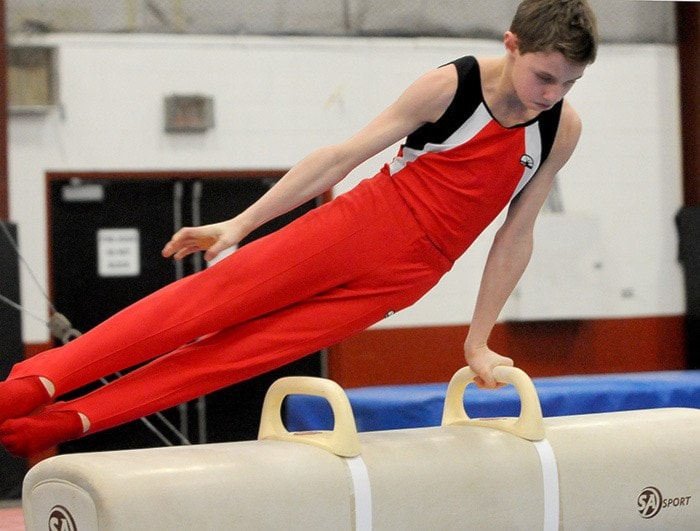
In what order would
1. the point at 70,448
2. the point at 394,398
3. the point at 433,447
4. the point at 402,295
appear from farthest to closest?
the point at 70,448
the point at 394,398
the point at 402,295
the point at 433,447

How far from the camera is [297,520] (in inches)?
99.7

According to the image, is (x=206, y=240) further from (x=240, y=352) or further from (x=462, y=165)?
(x=462, y=165)

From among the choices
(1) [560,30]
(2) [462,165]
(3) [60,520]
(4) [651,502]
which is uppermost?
(1) [560,30]

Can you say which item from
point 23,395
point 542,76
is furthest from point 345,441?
point 542,76

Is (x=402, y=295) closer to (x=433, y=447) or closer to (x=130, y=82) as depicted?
(x=433, y=447)

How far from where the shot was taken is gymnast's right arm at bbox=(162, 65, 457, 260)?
2814 millimetres

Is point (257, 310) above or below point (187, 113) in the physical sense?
below

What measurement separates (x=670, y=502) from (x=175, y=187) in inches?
223

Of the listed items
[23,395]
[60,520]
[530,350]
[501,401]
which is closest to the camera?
[60,520]

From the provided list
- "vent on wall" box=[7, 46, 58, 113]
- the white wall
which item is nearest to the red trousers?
the white wall

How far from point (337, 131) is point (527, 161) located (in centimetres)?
535

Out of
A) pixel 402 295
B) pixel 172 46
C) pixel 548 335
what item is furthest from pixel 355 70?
pixel 402 295

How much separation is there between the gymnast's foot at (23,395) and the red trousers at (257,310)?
0.03 metres

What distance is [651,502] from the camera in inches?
120
